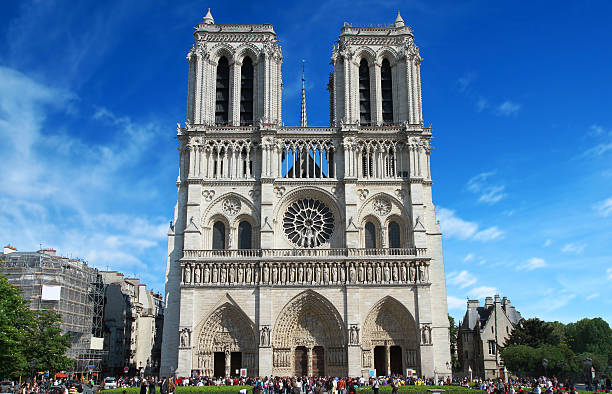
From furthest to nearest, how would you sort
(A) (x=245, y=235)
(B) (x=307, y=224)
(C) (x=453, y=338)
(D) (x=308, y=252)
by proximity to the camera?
(C) (x=453, y=338), (B) (x=307, y=224), (A) (x=245, y=235), (D) (x=308, y=252)

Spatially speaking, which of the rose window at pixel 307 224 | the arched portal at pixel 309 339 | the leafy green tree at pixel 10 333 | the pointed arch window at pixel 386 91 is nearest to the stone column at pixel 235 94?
the rose window at pixel 307 224

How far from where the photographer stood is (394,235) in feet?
133

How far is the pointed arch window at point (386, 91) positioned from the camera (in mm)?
43312

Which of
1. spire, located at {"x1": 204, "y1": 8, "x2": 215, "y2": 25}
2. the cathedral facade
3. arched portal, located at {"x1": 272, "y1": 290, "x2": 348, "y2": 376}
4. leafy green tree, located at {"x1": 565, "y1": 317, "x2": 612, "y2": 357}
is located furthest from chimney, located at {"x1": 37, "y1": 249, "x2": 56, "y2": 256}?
leafy green tree, located at {"x1": 565, "y1": 317, "x2": 612, "y2": 357}

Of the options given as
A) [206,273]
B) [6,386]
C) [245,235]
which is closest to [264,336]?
[206,273]

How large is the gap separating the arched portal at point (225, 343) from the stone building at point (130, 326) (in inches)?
363

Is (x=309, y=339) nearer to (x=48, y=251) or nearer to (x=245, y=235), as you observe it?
(x=245, y=235)

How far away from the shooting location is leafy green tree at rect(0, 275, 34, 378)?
26.8 m

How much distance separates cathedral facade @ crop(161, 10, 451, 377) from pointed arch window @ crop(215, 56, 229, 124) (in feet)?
0.32

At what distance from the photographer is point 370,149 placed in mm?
41406

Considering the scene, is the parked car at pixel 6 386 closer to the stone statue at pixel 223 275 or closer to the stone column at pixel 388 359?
the stone statue at pixel 223 275

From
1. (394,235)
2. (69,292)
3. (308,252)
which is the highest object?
(394,235)

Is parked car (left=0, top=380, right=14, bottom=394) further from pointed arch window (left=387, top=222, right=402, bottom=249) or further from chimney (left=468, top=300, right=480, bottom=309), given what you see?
chimney (left=468, top=300, right=480, bottom=309)

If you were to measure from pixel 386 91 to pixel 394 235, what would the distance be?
1054cm
